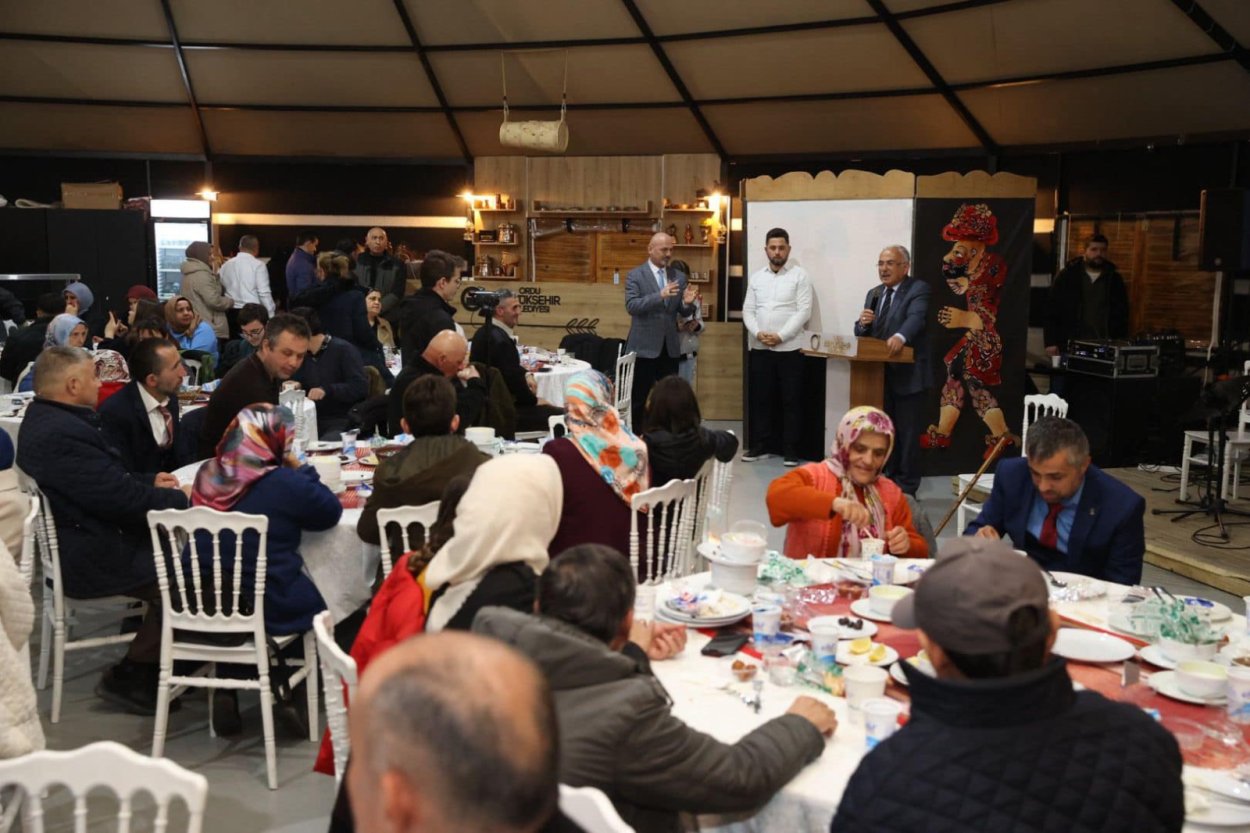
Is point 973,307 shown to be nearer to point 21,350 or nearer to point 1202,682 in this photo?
point 1202,682

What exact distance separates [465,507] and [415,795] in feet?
5.36

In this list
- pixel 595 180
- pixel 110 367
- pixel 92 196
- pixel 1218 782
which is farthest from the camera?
pixel 595 180

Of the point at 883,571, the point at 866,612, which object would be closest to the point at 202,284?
the point at 883,571

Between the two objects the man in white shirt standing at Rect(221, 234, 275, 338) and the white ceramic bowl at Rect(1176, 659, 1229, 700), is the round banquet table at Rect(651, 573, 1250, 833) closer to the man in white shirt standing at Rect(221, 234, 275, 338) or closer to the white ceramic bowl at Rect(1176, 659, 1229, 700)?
the white ceramic bowl at Rect(1176, 659, 1229, 700)

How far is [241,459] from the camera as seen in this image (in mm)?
3902

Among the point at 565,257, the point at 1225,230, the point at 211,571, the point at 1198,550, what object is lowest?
the point at 1198,550

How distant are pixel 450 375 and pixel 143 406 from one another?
1.36 meters

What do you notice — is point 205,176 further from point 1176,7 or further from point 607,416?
point 607,416

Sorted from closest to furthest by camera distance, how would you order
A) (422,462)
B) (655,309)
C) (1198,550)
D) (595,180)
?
(422,462) → (1198,550) → (655,309) → (595,180)

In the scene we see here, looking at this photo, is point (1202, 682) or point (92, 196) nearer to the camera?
point (1202, 682)

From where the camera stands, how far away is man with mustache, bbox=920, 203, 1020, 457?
8242mm

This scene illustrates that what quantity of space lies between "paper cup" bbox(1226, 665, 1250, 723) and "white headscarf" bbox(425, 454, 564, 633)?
153 cm

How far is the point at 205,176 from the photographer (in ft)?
45.5

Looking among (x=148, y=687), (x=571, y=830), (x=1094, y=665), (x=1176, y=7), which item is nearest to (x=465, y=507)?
(x=571, y=830)
